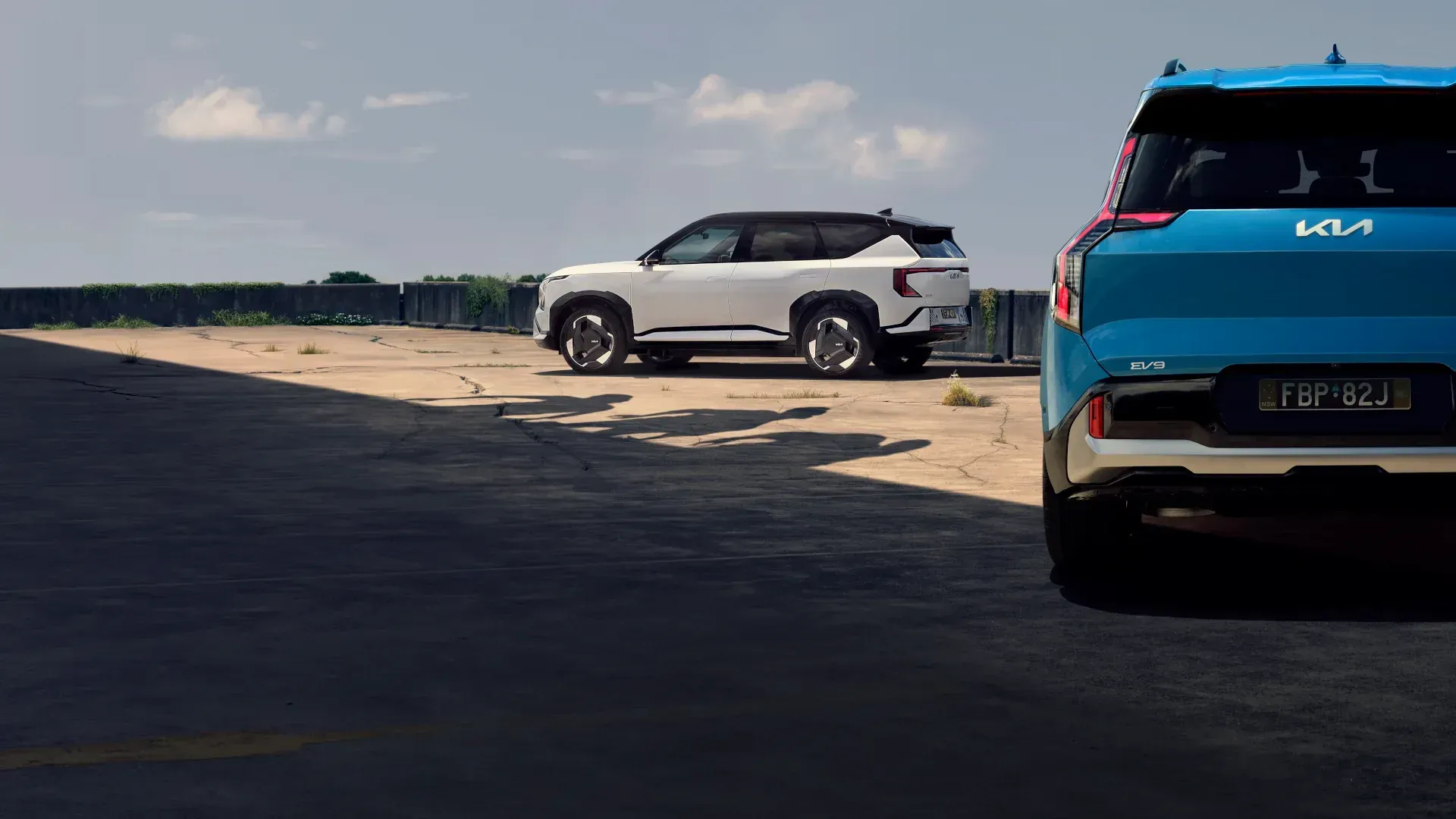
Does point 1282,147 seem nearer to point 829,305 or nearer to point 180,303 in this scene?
point 829,305

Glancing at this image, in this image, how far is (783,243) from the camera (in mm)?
21828

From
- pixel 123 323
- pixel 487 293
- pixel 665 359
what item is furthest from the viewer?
pixel 123 323

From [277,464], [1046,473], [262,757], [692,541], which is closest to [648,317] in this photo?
[277,464]

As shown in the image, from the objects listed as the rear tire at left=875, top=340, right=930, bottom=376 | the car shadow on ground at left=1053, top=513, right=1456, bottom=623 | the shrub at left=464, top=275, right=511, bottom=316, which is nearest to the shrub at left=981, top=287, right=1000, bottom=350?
the rear tire at left=875, top=340, right=930, bottom=376

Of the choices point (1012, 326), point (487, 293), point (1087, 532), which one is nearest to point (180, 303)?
point (487, 293)

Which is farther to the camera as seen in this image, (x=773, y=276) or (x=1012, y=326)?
(x=1012, y=326)

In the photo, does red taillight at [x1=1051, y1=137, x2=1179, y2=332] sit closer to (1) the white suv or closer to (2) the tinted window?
(1) the white suv

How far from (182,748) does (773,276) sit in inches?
648

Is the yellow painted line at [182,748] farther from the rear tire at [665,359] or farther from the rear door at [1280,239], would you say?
the rear tire at [665,359]

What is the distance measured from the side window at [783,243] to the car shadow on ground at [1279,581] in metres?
12.5

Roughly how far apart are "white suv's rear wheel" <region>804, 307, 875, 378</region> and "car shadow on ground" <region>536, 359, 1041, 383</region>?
0.17 meters

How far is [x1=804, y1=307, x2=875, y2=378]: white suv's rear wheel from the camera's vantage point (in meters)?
21.3

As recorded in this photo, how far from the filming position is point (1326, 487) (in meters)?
6.99

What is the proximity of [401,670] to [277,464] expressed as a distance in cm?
685
